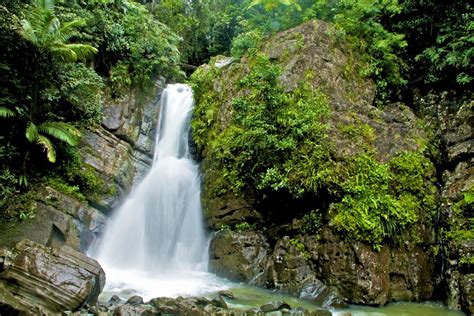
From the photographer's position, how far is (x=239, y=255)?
8.11m

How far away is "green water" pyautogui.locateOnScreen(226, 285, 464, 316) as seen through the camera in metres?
6.20

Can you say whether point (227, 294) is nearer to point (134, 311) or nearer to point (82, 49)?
point (134, 311)

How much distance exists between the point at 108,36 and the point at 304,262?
29.0 ft

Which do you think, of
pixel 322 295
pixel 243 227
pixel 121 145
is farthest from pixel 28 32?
pixel 322 295

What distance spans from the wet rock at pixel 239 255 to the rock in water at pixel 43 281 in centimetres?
304

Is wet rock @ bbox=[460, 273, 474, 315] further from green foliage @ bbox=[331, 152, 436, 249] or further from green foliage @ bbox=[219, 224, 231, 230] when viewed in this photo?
green foliage @ bbox=[219, 224, 231, 230]

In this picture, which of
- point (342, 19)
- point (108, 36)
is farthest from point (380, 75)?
point (108, 36)

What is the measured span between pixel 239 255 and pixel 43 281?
4.05 m

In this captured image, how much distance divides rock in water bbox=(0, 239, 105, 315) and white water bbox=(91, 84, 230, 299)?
4.09 feet

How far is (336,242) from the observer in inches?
284

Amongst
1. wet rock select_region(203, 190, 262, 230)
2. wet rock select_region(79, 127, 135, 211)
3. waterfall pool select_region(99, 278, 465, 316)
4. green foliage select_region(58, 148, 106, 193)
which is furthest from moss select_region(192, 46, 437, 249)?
green foliage select_region(58, 148, 106, 193)

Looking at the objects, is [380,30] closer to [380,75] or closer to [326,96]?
[380,75]

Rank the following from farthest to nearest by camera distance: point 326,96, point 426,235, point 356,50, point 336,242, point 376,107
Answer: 1. point 356,50
2. point 376,107
3. point 326,96
4. point 426,235
5. point 336,242

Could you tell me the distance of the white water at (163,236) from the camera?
293 inches
